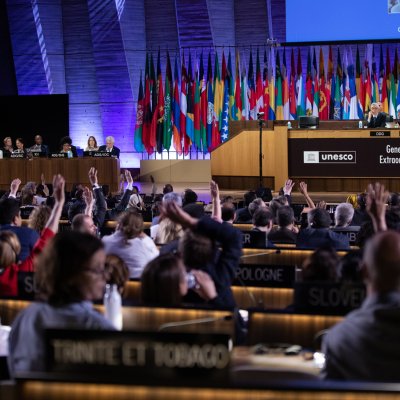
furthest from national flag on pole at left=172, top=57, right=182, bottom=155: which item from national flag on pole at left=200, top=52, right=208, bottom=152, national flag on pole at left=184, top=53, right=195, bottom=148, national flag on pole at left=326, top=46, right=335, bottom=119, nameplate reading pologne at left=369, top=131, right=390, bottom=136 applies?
nameplate reading pologne at left=369, top=131, right=390, bottom=136

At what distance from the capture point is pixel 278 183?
16078mm

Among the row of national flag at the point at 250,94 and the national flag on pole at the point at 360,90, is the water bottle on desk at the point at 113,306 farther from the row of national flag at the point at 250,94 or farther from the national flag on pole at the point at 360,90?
the national flag on pole at the point at 360,90

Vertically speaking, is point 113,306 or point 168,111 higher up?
point 168,111

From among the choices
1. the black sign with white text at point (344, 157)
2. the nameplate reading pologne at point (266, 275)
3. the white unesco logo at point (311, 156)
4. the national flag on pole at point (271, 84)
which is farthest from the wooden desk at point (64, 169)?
the nameplate reading pologne at point (266, 275)

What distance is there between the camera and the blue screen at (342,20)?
19953 millimetres

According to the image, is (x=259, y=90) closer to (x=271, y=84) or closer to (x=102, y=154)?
(x=271, y=84)

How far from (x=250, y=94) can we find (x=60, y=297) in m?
18.3

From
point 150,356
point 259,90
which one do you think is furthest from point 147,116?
point 150,356

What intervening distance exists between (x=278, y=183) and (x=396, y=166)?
2.34 meters

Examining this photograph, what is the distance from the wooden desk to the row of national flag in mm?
4439

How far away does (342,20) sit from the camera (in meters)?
20.2

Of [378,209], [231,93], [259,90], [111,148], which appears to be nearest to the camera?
[378,209]

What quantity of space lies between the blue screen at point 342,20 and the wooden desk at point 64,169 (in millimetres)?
6272

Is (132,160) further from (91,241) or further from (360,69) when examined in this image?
(91,241)
